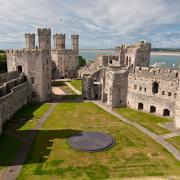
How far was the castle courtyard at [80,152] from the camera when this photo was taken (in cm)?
2080

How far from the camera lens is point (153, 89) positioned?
3834 cm

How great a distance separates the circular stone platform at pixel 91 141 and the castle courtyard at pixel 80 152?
2.15ft

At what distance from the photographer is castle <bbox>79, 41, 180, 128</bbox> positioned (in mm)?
35500

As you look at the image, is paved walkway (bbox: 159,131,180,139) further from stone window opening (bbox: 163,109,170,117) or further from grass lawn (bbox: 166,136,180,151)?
stone window opening (bbox: 163,109,170,117)

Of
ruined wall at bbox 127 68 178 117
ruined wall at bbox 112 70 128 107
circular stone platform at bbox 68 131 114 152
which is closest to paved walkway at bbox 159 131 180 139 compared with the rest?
ruined wall at bbox 127 68 178 117

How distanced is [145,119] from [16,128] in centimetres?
1964

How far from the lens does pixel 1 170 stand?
20938 millimetres

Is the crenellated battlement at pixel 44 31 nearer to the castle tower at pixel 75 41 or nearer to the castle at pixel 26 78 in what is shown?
the castle tower at pixel 75 41

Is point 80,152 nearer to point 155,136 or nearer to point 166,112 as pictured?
point 155,136

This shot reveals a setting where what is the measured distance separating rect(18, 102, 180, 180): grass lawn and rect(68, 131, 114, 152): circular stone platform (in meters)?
0.62

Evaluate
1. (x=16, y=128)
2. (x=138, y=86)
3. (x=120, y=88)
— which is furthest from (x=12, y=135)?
(x=138, y=86)

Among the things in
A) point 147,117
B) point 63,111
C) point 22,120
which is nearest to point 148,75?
point 147,117

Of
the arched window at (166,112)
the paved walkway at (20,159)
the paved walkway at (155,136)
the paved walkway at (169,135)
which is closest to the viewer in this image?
the paved walkway at (20,159)

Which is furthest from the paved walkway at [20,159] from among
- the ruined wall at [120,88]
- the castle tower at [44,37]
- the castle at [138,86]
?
the castle tower at [44,37]
